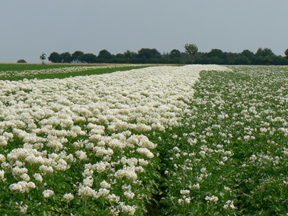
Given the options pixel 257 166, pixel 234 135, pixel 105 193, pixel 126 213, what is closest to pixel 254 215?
pixel 257 166

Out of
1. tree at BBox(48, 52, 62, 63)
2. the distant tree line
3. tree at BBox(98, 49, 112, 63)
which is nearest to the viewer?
the distant tree line

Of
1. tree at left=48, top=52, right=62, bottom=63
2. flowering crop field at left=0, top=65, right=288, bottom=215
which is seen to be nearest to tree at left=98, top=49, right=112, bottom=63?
tree at left=48, top=52, right=62, bottom=63

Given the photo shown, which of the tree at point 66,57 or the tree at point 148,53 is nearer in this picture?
the tree at point 148,53

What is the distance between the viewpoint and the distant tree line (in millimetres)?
105000

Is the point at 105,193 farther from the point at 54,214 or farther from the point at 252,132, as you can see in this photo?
the point at 252,132

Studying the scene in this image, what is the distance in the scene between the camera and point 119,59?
121 m

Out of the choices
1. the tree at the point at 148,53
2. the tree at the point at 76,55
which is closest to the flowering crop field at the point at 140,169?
the tree at the point at 148,53

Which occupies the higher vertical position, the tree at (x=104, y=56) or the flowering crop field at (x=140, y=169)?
the tree at (x=104, y=56)

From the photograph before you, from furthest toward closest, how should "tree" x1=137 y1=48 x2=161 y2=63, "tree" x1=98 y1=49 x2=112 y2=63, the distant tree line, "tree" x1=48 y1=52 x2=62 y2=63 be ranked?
"tree" x1=48 y1=52 x2=62 y2=63 < "tree" x1=137 y1=48 x2=161 y2=63 < "tree" x1=98 y1=49 x2=112 y2=63 < the distant tree line

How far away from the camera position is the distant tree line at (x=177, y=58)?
105 m

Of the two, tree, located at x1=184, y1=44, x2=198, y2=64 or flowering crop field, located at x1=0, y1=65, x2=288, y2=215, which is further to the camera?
tree, located at x1=184, y1=44, x2=198, y2=64

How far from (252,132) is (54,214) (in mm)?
6692

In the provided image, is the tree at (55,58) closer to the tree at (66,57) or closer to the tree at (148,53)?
the tree at (66,57)

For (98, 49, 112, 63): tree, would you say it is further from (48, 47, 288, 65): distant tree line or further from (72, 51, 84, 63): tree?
(72, 51, 84, 63): tree
